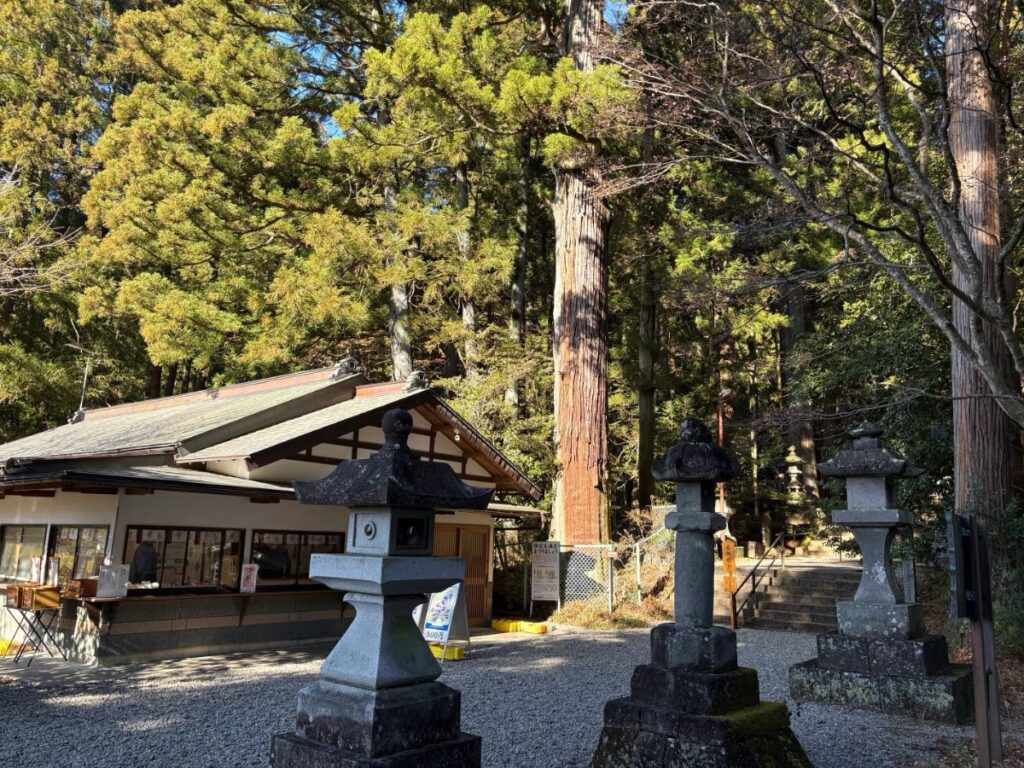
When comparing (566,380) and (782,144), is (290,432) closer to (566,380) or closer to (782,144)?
(566,380)

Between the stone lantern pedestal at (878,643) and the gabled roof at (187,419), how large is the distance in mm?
8425

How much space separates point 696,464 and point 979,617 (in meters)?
2.19

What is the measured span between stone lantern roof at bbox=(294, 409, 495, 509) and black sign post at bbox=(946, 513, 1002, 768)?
11.3ft

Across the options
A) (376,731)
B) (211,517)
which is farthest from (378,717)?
(211,517)

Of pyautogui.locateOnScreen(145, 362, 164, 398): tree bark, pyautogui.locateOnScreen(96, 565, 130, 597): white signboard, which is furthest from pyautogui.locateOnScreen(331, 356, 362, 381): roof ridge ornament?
pyautogui.locateOnScreen(145, 362, 164, 398): tree bark

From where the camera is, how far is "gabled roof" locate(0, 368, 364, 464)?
35.8 ft

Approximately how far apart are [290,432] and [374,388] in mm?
2365

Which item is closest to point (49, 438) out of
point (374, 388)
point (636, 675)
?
point (374, 388)

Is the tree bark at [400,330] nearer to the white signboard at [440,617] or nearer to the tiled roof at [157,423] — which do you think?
the tiled roof at [157,423]

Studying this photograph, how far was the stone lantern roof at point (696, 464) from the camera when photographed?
5219 millimetres

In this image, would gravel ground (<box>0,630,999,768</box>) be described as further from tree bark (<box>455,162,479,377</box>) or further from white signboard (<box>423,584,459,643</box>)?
tree bark (<box>455,162,479,377</box>)

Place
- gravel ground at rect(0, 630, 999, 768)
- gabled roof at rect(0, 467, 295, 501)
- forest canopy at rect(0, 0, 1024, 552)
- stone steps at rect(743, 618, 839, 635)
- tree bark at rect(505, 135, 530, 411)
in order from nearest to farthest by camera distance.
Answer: gravel ground at rect(0, 630, 999, 768), gabled roof at rect(0, 467, 295, 501), forest canopy at rect(0, 0, 1024, 552), stone steps at rect(743, 618, 839, 635), tree bark at rect(505, 135, 530, 411)

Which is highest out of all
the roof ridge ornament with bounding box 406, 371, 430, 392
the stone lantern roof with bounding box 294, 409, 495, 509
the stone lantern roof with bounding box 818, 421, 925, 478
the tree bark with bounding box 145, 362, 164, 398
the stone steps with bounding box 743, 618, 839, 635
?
the tree bark with bounding box 145, 362, 164, 398

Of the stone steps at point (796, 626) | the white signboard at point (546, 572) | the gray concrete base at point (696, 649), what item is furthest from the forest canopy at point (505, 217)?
the gray concrete base at point (696, 649)
